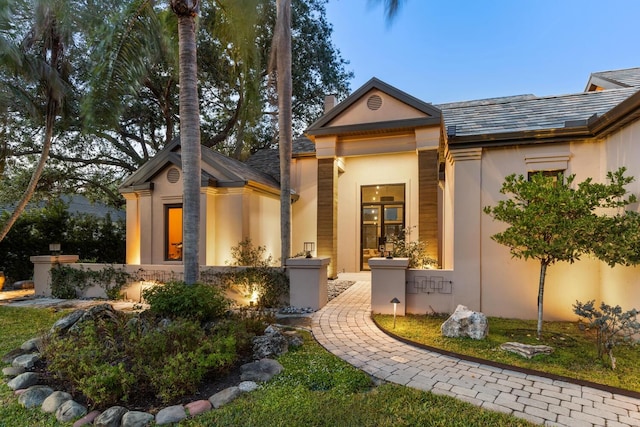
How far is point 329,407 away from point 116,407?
2.35 metres

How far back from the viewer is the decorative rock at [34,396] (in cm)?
361

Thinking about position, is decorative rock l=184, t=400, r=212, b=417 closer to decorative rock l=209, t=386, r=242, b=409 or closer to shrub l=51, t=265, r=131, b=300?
decorative rock l=209, t=386, r=242, b=409

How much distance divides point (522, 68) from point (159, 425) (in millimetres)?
45570

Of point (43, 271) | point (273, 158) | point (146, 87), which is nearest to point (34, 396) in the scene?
point (43, 271)

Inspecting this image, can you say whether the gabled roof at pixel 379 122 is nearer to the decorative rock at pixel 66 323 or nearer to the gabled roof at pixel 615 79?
the gabled roof at pixel 615 79

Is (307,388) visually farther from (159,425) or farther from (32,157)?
(32,157)

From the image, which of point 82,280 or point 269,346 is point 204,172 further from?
point 269,346

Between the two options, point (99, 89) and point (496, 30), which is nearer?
point (99, 89)

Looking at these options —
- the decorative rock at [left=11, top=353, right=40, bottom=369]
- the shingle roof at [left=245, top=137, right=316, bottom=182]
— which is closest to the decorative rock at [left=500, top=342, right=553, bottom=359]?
the decorative rock at [left=11, top=353, right=40, bottom=369]

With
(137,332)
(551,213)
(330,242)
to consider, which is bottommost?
(137,332)

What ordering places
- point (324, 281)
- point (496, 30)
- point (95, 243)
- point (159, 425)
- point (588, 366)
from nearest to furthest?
point (159, 425)
point (588, 366)
point (324, 281)
point (95, 243)
point (496, 30)

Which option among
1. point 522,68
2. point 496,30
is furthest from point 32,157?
point 522,68

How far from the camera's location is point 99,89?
711cm

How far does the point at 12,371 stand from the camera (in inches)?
172
